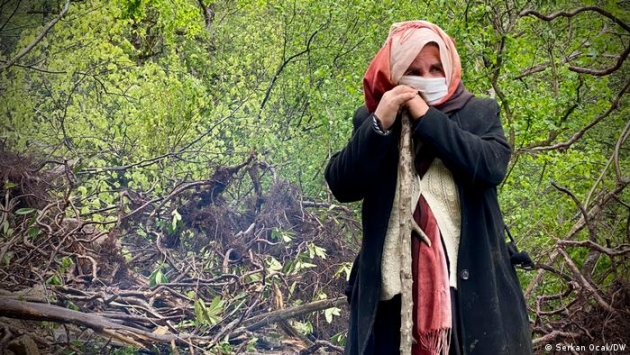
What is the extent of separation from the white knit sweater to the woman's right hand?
0.18 metres

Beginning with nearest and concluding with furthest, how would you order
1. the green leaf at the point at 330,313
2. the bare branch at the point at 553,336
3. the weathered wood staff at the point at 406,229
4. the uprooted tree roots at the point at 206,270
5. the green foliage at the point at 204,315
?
the weathered wood staff at the point at 406,229
the bare branch at the point at 553,336
the uprooted tree roots at the point at 206,270
the green foliage at the point at 204,315
the green leaf at the point at 330,313

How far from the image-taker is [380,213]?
2355 mm

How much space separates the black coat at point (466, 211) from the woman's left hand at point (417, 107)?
18 mm

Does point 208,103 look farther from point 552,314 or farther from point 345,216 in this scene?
point 552,314

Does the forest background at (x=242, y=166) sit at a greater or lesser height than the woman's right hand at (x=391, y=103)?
lesser

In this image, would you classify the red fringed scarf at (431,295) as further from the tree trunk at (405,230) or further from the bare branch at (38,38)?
the bare branch at (38,38)

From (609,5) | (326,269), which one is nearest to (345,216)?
(326,269)

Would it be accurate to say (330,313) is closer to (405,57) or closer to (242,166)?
(242,166)

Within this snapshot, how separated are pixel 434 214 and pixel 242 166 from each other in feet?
12.3

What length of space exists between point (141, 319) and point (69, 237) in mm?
773

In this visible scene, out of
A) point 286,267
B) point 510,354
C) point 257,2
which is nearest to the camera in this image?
point 510,354

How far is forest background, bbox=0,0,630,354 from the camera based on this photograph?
4.71m

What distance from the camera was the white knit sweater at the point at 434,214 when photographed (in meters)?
2.30

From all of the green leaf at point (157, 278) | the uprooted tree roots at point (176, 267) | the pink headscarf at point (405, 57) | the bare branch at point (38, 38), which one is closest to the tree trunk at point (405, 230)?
the pink headscarf at point (405, 57)
